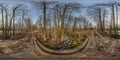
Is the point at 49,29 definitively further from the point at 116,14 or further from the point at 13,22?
the point at 116,14

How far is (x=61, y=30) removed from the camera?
16.6 feet

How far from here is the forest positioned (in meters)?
4.68

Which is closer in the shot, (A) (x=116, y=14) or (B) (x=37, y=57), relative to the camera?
(B) (x=37, y=57)

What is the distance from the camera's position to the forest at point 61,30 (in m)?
4.68

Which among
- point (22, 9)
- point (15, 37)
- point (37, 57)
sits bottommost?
point (37, 57)

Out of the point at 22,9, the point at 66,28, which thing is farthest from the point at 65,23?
the point at 22,9

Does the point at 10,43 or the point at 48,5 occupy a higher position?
the point at 48,5

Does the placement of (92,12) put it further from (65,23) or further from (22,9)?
(22,9)

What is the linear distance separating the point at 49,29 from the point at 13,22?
0.89 metres

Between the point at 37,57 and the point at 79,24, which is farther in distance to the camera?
the point at 79,24

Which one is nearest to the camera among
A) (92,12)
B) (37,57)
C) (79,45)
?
(37,57)

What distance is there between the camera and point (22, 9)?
Answer: 5000 mm

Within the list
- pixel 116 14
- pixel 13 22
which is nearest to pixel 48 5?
pixel 13 22

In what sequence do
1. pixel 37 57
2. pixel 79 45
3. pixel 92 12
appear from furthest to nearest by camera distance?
pixel 92 12
pixel 79 45
pixel 37 57
